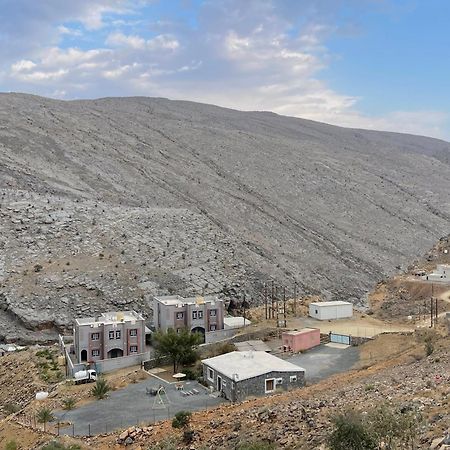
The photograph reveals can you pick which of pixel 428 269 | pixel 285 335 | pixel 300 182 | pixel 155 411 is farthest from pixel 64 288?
pixel 300 182

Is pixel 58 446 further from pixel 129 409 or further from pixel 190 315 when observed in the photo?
pixel 190 315

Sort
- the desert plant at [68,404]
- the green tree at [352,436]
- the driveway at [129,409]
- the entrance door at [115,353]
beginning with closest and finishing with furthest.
→ the green tree at [352,436] < the driveway at [129,409] < the desert plant at [68,404] < the entrance door at [115,353]

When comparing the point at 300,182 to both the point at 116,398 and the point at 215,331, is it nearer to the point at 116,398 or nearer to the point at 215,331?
the point at 215,331

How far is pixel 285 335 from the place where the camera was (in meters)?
32.7

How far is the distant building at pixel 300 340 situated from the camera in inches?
1268

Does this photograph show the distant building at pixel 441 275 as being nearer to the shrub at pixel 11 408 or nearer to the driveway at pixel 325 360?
the driveway at pixel 325 360

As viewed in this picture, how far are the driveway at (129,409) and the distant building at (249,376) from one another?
56 cm

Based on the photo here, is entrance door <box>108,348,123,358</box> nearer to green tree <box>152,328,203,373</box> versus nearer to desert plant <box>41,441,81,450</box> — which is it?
green tree <box>152,328,203,373</box>

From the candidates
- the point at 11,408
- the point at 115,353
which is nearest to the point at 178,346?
the point at 115,353

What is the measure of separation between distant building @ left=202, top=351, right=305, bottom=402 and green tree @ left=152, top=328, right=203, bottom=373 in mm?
3280

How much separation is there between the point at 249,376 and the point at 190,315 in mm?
12953

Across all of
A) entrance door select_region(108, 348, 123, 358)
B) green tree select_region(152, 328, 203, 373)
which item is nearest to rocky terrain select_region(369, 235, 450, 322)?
green tree select_region(152, 328, 203, 373)

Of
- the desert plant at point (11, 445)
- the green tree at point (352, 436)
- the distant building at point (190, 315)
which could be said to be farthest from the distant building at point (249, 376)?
the green tree at point (352, 436)

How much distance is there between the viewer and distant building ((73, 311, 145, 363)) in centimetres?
3206
